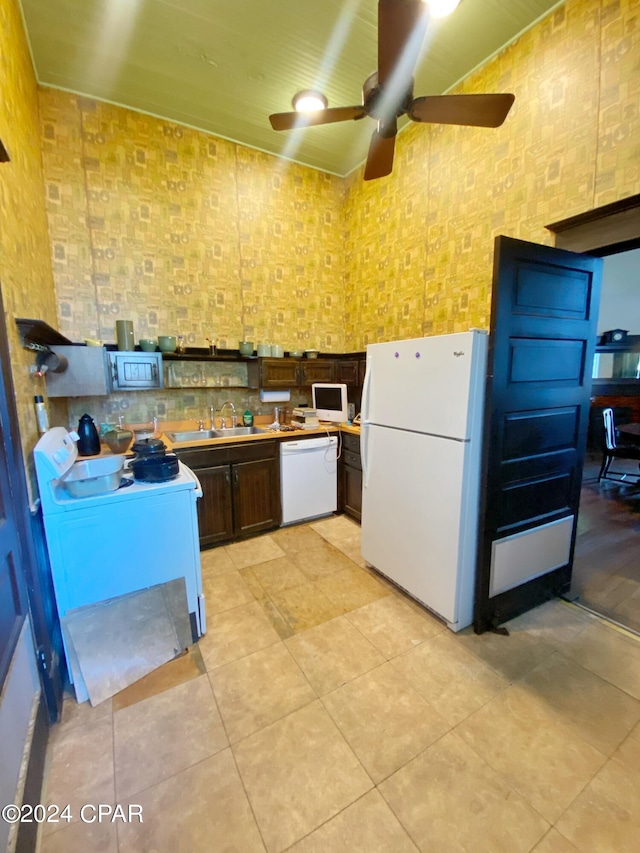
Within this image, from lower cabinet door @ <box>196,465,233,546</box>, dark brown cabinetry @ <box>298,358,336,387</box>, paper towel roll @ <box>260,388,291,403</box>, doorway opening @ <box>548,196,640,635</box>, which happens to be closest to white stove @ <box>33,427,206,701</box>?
lower cabinet door @ <box>196,465,233,546</box>

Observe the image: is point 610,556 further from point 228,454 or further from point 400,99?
point 400,99

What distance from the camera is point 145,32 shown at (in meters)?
2.28

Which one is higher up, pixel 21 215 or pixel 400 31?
pixel 400 31

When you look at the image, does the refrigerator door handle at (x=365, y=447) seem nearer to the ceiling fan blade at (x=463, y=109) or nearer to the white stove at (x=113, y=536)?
the white stove at (x=113, y=536)

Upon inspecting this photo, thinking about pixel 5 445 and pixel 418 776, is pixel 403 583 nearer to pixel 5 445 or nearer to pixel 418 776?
pixel 418 776

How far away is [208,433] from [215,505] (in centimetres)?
78

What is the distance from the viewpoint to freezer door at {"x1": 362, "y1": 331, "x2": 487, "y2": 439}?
1821mm

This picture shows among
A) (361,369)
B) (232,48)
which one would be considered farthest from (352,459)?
(232,48)

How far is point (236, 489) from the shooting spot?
3.10m

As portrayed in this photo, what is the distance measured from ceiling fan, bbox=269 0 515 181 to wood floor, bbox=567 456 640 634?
115 inches

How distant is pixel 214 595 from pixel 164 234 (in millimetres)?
3130

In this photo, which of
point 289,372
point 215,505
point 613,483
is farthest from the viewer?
point 613,483

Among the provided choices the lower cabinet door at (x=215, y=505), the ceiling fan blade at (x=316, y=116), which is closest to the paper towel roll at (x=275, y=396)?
the lower cabinet door at (x=215, y=505)

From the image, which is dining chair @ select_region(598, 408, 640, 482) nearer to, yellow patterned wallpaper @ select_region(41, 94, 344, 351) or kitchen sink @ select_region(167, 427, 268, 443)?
yellow patterned wallpaper @ select_region(41, 94, 344, 351)
